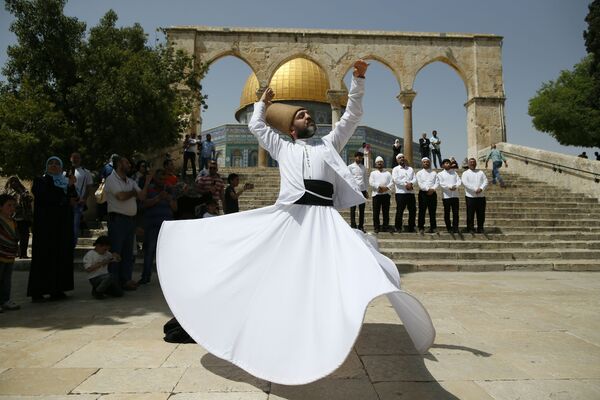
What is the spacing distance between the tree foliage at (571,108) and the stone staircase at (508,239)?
1631 cm

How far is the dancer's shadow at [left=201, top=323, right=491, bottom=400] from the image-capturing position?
237 cm

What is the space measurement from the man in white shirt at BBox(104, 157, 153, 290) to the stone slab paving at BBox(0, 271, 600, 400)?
0.93 metres

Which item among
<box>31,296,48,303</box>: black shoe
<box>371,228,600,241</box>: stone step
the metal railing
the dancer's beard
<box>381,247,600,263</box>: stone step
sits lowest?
<box>31,296,48,303</box>: black shoe

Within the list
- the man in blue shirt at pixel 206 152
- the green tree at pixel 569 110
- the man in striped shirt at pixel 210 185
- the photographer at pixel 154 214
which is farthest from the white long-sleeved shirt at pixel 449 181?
the green tree at pixel 569 110

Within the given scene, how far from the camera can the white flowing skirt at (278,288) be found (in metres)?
2.15

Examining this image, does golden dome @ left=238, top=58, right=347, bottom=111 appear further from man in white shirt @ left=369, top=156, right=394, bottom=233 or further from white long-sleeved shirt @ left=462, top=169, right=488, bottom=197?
white long-sleeved shirt @ left=462, top=169, right=488, bottom=197

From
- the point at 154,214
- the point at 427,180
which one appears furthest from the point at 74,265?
the point at 427,180

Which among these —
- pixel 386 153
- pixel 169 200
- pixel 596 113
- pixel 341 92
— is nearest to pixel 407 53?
pixel 341 92

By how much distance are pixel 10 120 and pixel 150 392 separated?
38.5 ft

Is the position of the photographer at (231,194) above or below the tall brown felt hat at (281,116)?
below

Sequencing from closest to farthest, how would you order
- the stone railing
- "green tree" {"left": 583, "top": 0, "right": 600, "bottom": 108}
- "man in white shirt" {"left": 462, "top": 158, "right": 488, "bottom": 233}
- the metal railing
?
"man in white shirt" {"left": 462, "top": 158, "right": 488, "bottom": 233}, the metal railing, the stone railing, "green tree" {"left": 583, "top": 0, "right": 600, "bottom": 108}

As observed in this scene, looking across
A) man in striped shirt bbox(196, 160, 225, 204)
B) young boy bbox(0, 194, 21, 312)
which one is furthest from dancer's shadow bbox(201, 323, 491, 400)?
man in striped shirt bbox(196, 160, 225, 204)

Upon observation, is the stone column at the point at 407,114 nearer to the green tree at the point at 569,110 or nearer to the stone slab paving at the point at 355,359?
the green tree at the point at 569,110

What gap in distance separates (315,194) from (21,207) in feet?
24.8
